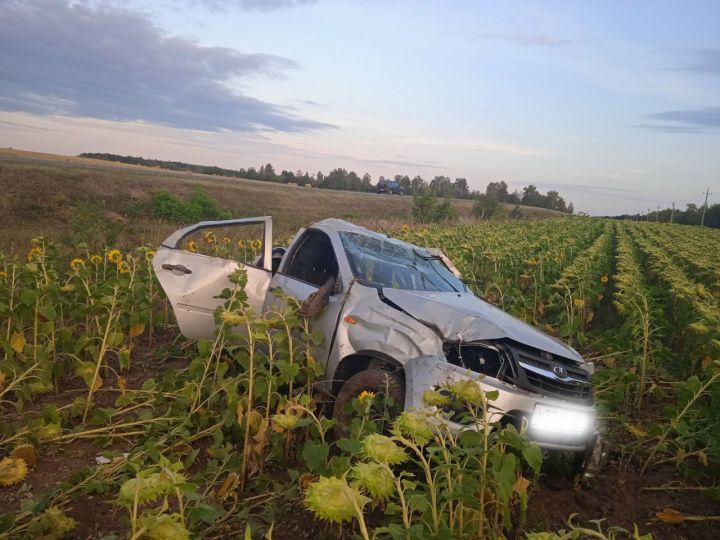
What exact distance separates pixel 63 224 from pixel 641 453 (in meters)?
19.2

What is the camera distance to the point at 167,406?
4.64m

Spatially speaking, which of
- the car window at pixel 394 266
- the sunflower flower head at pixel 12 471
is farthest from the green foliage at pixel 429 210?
the sunflower flower head at pixel 12 471

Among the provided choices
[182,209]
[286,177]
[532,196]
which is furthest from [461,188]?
[182,209]

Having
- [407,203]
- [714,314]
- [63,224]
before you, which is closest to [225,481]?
[714,314]

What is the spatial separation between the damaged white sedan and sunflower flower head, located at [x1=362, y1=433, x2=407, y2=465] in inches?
40.4

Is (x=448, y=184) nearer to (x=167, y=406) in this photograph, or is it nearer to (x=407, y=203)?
(x=407, y=203)

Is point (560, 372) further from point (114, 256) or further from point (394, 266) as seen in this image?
point (114, 256)

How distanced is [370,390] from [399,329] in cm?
45

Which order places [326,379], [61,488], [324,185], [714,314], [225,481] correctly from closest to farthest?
[61,488] → [225,481] → [326,379] → [714,314] → [324,185]

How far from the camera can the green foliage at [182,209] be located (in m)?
23.9

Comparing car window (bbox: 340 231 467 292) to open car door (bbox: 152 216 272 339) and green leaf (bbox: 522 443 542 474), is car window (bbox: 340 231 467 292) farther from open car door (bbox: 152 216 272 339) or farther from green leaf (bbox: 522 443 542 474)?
green leaf (bbox: 522 443 542 474)

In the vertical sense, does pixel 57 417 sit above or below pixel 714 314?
below

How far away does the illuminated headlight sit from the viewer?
3521mm

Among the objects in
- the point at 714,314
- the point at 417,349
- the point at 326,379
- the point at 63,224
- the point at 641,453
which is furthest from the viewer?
the point at 63,224
